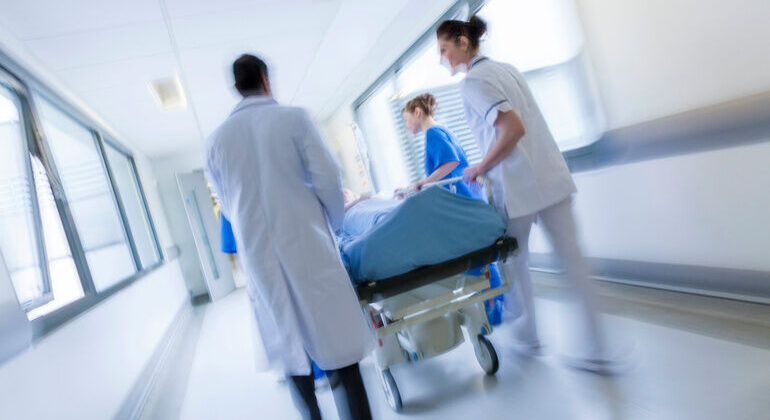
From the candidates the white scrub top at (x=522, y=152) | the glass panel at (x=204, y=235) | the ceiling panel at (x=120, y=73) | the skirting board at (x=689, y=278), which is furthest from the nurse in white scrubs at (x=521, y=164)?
the glass panel at (x=204, y=235)

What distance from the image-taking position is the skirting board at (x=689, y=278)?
1754 mm

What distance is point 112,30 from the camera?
8.07 feet

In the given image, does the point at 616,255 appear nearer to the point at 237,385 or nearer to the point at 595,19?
the point at 595,19

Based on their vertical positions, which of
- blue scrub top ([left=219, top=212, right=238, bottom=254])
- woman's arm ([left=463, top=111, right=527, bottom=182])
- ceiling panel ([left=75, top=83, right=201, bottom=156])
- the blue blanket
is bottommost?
the blue blanket

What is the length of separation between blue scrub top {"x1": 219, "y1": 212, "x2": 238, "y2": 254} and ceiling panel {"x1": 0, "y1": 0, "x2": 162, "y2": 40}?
59.4 inches

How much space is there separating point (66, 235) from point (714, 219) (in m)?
3.41

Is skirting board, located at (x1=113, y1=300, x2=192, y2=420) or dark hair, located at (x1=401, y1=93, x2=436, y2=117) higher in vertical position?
dark hair, located at (x1=401, y1=93, x2=436, y2=117)

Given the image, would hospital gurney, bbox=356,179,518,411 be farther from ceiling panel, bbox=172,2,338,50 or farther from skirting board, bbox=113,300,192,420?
ceiling panel, bbox=172,2,338,50

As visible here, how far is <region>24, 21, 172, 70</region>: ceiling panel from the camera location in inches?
96.6

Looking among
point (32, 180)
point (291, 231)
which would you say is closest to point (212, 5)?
point (32, 180)

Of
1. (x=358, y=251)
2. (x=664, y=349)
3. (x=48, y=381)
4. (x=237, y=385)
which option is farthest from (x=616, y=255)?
(x=48, y=381)

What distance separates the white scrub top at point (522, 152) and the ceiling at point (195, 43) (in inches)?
30.4

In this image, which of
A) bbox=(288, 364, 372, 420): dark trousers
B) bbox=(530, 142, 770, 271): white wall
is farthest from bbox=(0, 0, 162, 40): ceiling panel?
bbox=(530, 142, 770, 271): white wall

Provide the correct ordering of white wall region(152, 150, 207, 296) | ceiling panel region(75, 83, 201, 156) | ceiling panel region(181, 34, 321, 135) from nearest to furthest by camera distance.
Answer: ceiling panel region(181, 34, 321, 135), ceiling panel region(75, 83, 201, 156), white wall region(152, 150, 207, 296)
